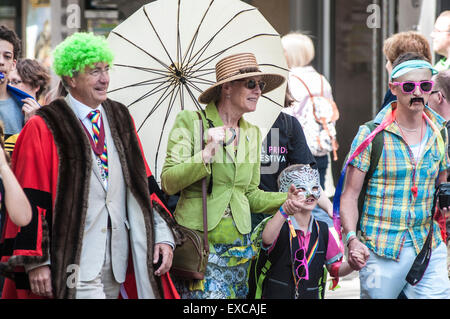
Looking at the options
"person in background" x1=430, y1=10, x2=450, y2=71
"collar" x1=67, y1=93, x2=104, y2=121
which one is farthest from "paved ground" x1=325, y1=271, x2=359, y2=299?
"collar" x1=67, y1=93, x2=104, y2=121

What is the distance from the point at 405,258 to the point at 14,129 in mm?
2427

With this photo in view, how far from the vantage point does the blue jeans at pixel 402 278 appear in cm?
495

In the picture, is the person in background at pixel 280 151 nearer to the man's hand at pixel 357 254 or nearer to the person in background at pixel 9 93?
the man's hand at pixel 357 254

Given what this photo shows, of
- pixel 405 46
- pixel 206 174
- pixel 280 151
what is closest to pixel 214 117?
pixel 206 174

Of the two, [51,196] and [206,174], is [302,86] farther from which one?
[51,196]

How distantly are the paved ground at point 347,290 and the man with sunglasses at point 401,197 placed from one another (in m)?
2.32

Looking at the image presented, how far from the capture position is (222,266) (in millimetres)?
4836

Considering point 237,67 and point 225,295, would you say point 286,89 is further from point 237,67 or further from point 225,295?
point 225,295

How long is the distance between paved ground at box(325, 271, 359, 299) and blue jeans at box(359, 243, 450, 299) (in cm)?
230

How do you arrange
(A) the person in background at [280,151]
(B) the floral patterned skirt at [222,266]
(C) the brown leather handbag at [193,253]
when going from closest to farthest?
(C) the brown leather handbag at [193,253], (B) the floral patterned skirt at [222,266], (A) the person in background at [280,151]

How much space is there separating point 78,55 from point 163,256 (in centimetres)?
113

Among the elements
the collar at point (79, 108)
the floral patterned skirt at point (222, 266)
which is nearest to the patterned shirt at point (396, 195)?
the floral patterned skirt at point (222, 266)

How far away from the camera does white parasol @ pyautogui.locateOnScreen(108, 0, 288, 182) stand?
17.6 ft
